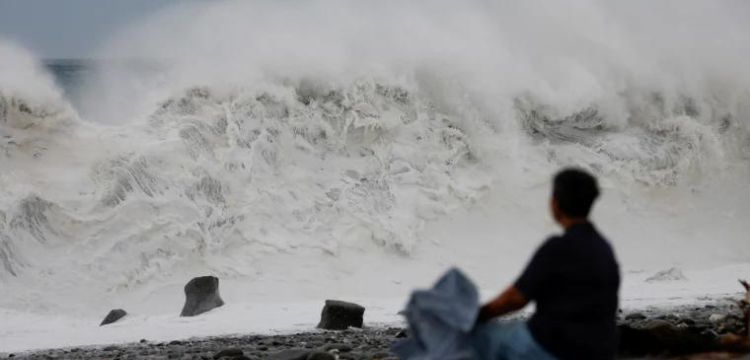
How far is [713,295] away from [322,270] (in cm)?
528

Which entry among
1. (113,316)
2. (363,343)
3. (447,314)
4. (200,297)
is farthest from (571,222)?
(113,316)

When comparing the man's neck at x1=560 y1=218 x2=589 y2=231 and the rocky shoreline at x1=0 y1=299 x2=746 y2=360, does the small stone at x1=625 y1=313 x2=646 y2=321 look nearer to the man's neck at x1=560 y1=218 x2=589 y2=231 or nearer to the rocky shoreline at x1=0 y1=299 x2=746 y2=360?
the rocky shoreline at x1=0 y1=299 x2=746 y2=360

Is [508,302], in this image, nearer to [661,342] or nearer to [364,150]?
[661,342]

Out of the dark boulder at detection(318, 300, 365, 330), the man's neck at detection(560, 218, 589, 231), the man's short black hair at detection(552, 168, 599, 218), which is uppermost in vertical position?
the dark boulder at detection(318, 300, 365, 330)

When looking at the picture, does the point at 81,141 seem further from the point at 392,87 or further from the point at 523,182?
the point at 523,182

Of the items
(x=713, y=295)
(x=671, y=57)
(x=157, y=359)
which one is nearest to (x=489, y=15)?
(x=671, y=57)

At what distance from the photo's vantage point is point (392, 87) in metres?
19.3

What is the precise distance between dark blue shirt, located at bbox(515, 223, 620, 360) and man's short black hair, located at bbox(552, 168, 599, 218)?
Answer: 8 centimetres

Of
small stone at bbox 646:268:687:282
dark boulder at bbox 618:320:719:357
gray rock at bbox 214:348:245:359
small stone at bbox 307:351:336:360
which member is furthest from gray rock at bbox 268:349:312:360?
small stone at bbox 646:268:687:282

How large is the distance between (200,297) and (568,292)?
354 inches

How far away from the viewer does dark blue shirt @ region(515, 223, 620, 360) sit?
3.64m

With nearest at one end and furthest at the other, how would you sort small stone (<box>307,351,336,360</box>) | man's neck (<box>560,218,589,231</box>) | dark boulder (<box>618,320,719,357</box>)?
man's neck (<box>560,218,589,231</box>)
dark boulder (<box>618,320,719,357</box>)
small stone (<box>307,351,336,360</box>)

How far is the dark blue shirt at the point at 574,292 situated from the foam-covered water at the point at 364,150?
10.4 m

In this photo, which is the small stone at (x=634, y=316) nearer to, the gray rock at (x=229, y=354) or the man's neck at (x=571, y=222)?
the gray rock at (x=229, y=354)
